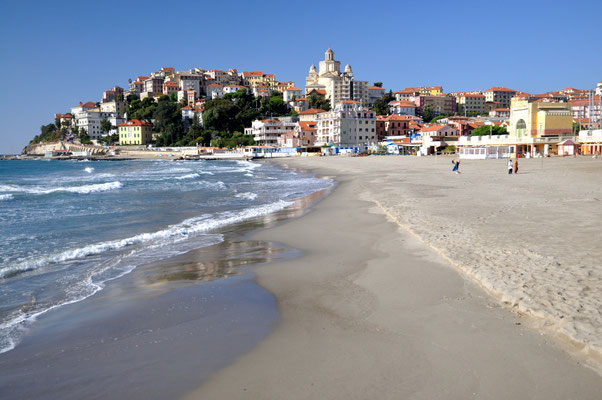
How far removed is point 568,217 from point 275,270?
27.3 feet

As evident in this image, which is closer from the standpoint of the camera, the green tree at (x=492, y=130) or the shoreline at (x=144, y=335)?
the shoreline at (x=144, y=335)

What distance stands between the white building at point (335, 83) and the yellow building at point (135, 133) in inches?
2132

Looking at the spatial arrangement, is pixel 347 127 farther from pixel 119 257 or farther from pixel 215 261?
pixel 215 261

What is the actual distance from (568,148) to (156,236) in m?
50.4

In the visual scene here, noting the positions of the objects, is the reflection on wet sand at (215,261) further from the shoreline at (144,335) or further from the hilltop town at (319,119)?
the hilltop town at (319,119)

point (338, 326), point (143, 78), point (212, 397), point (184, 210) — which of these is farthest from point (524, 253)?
point (143, 78)

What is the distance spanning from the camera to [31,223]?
15516 mm

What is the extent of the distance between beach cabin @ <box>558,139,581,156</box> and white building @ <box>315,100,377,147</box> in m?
46.7

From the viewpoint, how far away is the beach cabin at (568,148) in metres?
48.8

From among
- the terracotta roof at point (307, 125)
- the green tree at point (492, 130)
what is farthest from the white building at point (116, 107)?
the green tree at point (492, 130)

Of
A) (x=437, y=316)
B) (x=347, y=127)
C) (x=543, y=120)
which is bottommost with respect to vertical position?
(x=437, y=316)

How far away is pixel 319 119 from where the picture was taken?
99.7 meters

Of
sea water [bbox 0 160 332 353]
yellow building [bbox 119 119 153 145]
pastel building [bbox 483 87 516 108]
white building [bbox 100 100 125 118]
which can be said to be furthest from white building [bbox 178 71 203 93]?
sea water [bbox 0 160 332 353]

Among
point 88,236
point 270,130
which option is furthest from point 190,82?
point 88,236
